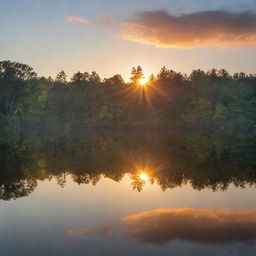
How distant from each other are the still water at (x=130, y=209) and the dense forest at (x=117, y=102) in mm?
58373

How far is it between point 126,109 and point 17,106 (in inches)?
986

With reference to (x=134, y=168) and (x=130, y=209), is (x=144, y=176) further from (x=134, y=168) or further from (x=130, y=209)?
(x=130, y=209)

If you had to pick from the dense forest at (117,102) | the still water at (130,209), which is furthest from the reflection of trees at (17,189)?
the dense forest at (117,102)

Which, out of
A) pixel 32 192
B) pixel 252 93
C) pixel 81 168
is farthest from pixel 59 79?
pixel 32 192

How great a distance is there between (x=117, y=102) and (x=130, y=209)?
76.7 metres

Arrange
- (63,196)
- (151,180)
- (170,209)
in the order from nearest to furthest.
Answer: (170,209) → (63,196) → (151,180)

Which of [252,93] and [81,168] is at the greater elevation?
[252,93]

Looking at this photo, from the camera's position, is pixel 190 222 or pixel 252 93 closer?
pixel 190 222

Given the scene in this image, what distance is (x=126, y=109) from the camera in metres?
89.3

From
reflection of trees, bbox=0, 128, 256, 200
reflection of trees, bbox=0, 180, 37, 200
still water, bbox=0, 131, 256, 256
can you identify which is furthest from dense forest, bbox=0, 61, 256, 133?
reflection of trees, bbox=0, 180, 37, 200

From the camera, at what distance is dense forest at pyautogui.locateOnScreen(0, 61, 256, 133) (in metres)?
82.1

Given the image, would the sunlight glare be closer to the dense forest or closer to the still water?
the still water

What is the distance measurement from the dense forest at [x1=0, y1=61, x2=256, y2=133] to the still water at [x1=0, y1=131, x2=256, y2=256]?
58373 mm

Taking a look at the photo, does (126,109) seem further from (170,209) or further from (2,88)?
(170,209)
